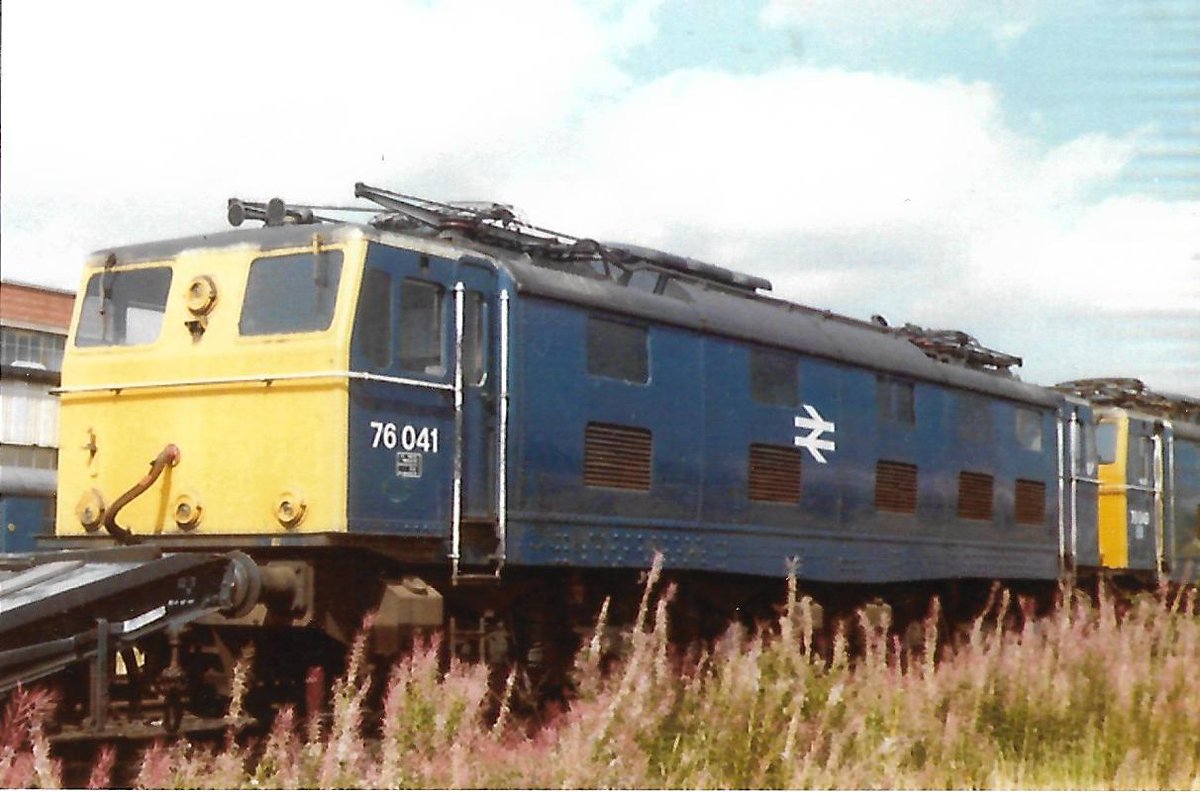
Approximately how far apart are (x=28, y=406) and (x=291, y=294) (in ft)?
84.6

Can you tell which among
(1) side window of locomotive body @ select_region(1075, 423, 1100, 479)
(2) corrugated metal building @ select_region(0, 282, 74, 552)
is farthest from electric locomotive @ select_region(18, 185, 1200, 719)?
(2) corrugated metal building @ select_region(0, 282, 74, 552)

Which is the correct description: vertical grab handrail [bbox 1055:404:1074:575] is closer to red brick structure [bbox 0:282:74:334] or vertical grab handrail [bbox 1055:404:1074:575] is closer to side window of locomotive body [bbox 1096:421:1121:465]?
side window of locomotive body [bbox 1096:421:1121:465]

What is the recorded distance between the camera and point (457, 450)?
9406 mm

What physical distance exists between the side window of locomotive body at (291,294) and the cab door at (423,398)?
24cm

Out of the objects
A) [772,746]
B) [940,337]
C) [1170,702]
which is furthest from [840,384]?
[772,746]

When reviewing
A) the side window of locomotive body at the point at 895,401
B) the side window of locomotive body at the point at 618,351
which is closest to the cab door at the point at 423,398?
the side window of locomotive body at the point at 618,351

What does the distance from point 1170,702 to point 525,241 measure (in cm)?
532

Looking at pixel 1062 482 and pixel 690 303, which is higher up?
pixel 690 303

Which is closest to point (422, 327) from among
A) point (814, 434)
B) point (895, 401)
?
point (814, 434)

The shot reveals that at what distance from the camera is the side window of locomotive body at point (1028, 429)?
1611 centimetres

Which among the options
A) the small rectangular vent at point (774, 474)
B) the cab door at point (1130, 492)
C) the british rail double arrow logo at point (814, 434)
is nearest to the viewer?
the small rectangular vent at point (774, 474)

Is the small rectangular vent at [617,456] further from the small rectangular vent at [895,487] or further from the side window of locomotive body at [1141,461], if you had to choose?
the side window of locomotive body at [1141,461]

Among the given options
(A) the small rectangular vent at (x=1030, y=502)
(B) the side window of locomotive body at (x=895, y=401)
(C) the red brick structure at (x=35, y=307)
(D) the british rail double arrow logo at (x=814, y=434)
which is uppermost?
(C) the red brick structure at (x=35, y=307)

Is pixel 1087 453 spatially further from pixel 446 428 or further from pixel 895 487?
pixel 446 428
